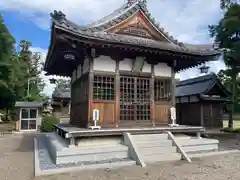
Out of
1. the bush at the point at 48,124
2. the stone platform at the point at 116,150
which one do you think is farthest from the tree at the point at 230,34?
the bush at the point at 48,124

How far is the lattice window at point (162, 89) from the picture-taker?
9.88 metres

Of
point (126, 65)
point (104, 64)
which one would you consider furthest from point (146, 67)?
point (104, 64)

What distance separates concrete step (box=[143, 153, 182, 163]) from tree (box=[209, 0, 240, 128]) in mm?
9390

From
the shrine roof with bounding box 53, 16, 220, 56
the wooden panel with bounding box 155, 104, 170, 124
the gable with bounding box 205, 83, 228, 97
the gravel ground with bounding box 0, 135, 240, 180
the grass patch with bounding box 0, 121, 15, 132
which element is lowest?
the grass patch with bounding box 0, 121, 15, 132

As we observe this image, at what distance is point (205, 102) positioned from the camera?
19469 millimetres

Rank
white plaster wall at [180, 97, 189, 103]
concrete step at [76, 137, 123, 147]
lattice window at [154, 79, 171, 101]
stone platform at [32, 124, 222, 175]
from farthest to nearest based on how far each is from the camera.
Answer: white plaster wall at [180, 97, 189, 103] < lattice window at [154, 79, 171, 101] < concrete step at [76, 137, 123, 147] < stone platform at [32, 124, 222, 175]

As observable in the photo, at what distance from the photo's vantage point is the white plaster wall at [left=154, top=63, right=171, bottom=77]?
31.8ft

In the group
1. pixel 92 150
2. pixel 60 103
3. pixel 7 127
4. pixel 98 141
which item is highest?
pixel 60 103

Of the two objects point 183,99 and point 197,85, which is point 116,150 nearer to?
point 183,99

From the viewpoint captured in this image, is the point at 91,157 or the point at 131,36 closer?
the point at 91,157

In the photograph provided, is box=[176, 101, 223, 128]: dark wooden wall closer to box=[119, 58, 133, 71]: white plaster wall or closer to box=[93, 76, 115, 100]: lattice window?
box=[119, 58, 133, 71]: white plaster wall

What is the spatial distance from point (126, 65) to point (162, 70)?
180 centimetres

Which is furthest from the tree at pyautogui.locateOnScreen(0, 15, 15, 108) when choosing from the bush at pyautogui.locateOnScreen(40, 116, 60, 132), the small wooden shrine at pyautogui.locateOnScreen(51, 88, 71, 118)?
the bush at pyautogui.locateOnScreen(40, 116, 60, 132)

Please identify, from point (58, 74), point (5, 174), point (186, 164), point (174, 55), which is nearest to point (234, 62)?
point (174, 55)
